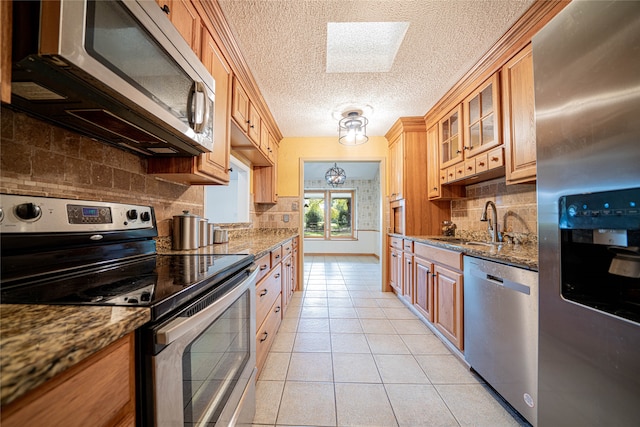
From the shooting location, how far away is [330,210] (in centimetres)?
730

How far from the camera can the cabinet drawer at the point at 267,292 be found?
1559mm

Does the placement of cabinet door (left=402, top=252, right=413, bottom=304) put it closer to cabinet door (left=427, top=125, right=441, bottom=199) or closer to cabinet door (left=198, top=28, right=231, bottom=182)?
cabinet door (left=427, top=125, right=441, bottom=199)

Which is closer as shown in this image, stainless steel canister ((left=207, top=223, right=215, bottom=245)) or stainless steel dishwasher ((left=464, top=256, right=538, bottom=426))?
stainless steel dishwasher ((left=464, top=256, right=538, bottom=426))

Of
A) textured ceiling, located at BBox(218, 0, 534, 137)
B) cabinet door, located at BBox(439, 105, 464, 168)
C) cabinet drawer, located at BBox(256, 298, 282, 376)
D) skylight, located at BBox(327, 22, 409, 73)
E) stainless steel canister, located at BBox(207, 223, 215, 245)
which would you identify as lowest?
cabinet drawer, located at BBox(256, 298, 282, 376)

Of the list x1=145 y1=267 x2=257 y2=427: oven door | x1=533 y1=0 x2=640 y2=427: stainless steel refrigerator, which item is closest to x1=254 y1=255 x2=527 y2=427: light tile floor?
x1=145 y1=267 x2=257 y2=427: oven door

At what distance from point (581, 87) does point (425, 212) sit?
224cm

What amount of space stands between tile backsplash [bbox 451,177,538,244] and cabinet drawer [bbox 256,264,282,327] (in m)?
2.03

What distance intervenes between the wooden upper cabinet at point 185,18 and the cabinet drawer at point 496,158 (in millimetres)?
2227

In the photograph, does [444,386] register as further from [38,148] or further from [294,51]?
[294,51]

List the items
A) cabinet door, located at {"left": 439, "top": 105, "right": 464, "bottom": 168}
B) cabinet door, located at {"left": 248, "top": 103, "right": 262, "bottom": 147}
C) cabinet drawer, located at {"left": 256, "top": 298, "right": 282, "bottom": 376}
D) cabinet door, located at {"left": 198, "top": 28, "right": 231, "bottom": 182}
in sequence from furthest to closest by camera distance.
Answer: cabinet door, located at {"left": 439, "top": 105, "right": 464, "bottom": 168}
cabinet door, located at {"left": 248, "top": 103, "right": 262, "bottom": 147}
cabinet drawer, located at {"left": 256, "top": 298, "right": 282, "bottom": 376}
cabinet door, located at {"left": 198, "top": 28, "right": 231, "bottom": 182}

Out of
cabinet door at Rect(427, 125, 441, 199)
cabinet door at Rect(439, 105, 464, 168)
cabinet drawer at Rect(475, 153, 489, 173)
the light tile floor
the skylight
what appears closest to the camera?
the light tile floor

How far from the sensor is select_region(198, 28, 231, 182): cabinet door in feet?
4.73

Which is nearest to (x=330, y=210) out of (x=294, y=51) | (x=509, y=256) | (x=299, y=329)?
(x=299, y=329)

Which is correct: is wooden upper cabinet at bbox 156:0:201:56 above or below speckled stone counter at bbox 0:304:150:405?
above
